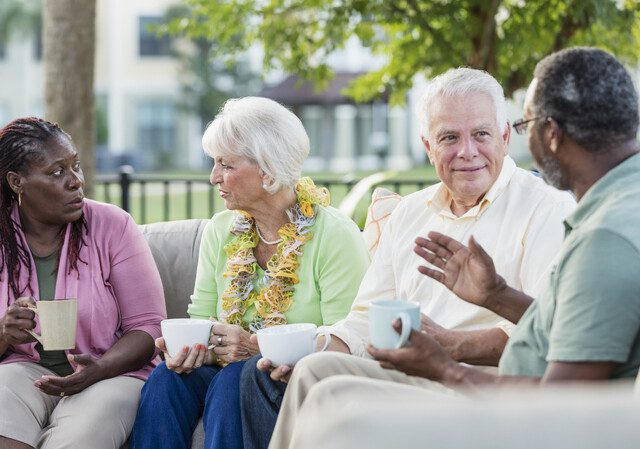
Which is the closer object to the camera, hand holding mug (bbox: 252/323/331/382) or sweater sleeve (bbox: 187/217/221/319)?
hand holding mug (bbox: 252/323/331/382)

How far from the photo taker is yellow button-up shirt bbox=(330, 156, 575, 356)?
3.24m

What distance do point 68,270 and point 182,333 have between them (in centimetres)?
69

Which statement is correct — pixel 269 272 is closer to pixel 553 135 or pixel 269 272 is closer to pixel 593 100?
pixel 553 135

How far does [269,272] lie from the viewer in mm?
3775

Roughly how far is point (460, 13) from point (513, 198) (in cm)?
472

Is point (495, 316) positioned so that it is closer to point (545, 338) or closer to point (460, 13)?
point (545, 338)

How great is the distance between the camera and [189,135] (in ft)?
155

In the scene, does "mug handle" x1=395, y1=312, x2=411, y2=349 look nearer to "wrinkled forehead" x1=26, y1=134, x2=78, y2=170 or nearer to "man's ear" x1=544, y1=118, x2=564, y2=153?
"man's ear" x1=544, y1=118, x2=564, y2=153

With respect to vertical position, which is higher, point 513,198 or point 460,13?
point 460,13

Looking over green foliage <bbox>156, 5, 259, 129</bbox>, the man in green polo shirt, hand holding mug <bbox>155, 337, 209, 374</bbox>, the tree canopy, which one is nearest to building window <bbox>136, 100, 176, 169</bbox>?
green foliage <bbox>156, 5, 259, 129</bbox>

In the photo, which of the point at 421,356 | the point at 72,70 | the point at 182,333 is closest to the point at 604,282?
the point at 421,356

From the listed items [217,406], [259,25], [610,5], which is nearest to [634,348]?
[217,406]

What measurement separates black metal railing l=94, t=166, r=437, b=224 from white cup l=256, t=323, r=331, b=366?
2873mm

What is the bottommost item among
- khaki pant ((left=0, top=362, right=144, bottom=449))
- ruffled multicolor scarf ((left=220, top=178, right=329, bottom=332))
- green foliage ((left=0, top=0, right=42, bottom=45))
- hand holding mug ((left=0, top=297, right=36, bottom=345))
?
khaki pant ((left=0, top=362, right=144, bottom=449))
